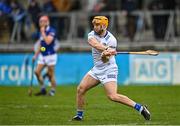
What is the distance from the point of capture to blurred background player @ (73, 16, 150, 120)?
1563 cm

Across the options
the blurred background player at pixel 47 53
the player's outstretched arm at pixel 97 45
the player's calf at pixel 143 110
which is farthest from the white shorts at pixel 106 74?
the blurred background player at pixel 47 53

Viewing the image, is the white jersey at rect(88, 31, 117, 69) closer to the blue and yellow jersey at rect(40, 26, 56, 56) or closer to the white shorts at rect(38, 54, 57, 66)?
the blue and yellow jersey at rect(40, 26, 56, 56)

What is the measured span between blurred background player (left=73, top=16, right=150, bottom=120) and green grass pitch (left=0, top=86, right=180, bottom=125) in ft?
1.26

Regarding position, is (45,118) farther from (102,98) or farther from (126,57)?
(126,57)

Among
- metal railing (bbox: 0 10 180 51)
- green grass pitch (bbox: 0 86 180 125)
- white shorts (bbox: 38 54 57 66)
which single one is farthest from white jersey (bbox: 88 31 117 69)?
metal railing (bbox: 0 10 180 51)

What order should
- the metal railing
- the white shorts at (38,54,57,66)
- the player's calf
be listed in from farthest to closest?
1. the metal railing
2. the white shorts at (38,54,57,66)
3. the player's calf

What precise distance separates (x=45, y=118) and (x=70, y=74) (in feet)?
42.5

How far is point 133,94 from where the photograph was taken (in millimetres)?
23812

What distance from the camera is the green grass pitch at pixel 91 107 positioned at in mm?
15828

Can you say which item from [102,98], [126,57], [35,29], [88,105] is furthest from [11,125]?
[35,29]

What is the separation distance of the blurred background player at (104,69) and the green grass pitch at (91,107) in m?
0.38

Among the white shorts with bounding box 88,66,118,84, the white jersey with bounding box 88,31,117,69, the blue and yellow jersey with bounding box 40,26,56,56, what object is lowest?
the blue and yellow jersey with bounding box 40,26,56,56

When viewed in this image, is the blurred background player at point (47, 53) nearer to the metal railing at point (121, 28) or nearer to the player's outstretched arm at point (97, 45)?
the metal railing at point (121, 28)

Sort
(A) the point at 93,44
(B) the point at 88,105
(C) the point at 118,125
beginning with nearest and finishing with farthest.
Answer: (C) the point at 118,125, (A) the point at 93,44, (B) the point at 88,105
